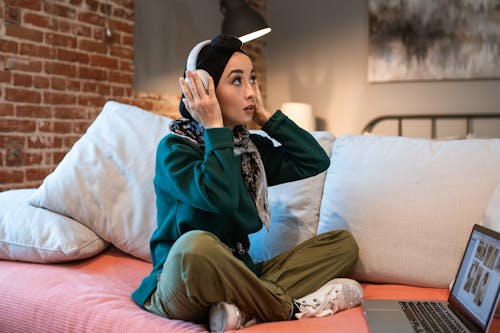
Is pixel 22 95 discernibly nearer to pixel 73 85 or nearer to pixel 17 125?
pixel 17 125

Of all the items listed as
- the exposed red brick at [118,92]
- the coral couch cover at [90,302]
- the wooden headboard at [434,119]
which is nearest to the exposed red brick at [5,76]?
the exposed red brick at [118,92]

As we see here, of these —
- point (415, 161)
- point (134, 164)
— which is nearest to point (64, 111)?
point (134, 164)

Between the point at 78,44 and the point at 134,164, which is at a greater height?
the point at 78,44

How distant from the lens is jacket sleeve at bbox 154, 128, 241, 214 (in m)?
1.20

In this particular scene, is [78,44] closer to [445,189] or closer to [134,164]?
[134,164]

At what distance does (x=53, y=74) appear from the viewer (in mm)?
2631

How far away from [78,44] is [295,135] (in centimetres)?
171

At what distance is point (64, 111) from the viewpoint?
8.84 feet

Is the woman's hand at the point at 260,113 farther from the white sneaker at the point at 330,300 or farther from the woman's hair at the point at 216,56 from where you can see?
the white sneaker at the point at 330,300

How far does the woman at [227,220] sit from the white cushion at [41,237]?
1.12 feet

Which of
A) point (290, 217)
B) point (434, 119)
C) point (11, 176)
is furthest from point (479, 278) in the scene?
point (434, 119)

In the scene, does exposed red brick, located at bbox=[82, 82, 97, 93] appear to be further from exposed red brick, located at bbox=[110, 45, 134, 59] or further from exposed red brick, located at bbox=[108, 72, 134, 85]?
exposed red brick, located at bbox=[110, 45, 134, 59]

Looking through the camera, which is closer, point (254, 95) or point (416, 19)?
point (254, 95)

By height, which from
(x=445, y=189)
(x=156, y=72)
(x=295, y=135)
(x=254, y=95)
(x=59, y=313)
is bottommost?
(x=59, y=313)
